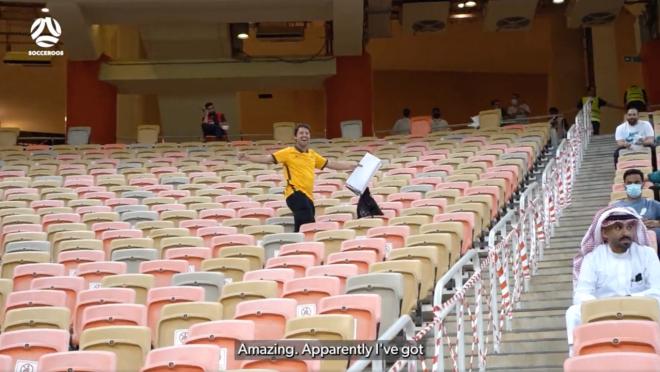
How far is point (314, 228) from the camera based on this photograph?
417 inches

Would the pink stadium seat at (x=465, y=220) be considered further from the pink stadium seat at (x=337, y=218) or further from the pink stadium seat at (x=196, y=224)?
the pink stadium seat at (x=196, y=224)

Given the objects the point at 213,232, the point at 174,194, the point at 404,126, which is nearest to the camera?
the point at 213,232

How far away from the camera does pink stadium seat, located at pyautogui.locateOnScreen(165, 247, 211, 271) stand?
9.54 metres

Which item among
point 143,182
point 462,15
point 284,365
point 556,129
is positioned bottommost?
point 284,365

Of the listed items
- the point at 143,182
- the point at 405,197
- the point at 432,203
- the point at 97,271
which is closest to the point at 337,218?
the point at 432,203

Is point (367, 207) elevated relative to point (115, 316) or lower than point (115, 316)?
elevated

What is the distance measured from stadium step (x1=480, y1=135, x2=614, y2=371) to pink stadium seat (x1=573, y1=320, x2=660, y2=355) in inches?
64.2

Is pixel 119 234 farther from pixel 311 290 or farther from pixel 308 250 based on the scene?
pixel 311 290

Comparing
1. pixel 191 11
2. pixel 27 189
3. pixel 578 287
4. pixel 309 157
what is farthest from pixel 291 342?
pixel 191 11

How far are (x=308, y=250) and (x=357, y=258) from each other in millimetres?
744

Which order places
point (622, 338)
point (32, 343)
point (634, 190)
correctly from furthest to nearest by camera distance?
point (634, 190) < point (32, 343) < point (622, 338)

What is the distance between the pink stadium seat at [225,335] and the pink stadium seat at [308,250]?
8.47ft

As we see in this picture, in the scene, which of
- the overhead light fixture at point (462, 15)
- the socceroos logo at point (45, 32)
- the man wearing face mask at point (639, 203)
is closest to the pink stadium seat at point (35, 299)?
the man wearing face mask at point (639, 203)

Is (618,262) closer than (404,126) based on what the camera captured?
Yes
